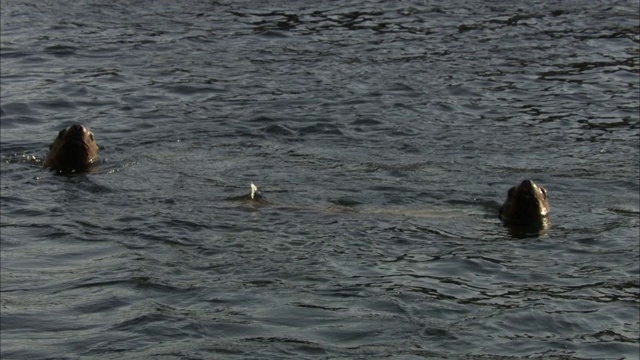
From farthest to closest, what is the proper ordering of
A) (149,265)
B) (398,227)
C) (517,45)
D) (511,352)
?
(517,45)
(398,227)
(149,265)
(511,352)

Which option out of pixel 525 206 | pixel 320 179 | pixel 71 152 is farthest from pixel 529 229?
pixel 71 152

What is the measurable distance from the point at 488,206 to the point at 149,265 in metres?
3.49

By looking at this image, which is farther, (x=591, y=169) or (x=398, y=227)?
(x=591, y=169)

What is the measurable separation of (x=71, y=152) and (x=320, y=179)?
2.45 m

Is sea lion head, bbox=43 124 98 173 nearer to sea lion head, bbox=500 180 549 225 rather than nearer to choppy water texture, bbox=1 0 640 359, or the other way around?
choppy water texture, bbox=1 0 640 359

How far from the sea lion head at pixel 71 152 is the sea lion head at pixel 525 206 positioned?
416 cm

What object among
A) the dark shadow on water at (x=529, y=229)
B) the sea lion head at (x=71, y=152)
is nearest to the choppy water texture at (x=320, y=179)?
the dark shadow on water at (x=529, y=229)

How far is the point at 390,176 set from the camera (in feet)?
42.9

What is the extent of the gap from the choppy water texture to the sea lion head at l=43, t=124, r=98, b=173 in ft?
0.85

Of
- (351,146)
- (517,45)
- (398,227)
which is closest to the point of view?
(398,227)

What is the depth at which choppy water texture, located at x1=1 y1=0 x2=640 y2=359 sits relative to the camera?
8953mm

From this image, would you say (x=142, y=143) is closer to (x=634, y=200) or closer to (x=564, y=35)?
(x=634, y=200)

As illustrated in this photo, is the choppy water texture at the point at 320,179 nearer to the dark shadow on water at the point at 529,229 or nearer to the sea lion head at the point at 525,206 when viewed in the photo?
the dark shadow on water at the point at 529,229

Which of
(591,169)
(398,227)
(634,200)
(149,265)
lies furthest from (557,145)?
(149,265)
